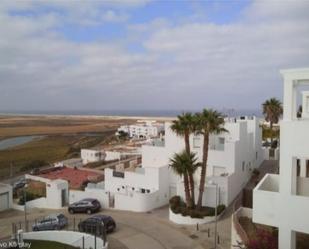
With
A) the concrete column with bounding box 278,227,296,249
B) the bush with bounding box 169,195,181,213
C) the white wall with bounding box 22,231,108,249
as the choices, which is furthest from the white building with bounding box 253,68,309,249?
the bush with bounding box 169,195,181,213

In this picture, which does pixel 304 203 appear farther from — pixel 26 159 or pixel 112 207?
pixel 26 159

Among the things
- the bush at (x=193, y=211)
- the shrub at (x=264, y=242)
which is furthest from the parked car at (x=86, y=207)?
the shrub at (x=264, y=242)

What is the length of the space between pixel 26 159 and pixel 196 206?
63.4 metres

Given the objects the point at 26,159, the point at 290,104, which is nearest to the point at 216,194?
the point at 290,104

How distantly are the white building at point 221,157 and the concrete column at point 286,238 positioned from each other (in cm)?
1417

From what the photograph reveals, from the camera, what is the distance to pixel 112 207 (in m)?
33.3

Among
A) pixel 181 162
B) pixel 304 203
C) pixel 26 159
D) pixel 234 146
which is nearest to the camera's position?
pixel 304 203

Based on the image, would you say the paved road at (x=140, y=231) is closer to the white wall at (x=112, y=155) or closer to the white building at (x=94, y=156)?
the white wall at (x=112, y=155)

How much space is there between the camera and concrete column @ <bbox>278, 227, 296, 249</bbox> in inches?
612

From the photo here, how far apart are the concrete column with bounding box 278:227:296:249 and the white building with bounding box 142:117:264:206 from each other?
558 inches

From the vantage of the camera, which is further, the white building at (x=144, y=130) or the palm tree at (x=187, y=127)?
the white building at (x=144, y=130)

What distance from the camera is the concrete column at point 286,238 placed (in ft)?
51.0

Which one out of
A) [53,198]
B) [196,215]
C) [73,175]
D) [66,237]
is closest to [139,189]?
[196,215]

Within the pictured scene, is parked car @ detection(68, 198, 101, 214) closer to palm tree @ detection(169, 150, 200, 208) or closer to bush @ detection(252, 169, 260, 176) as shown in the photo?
palm tree @ detection(169, 150, 200, 208)
